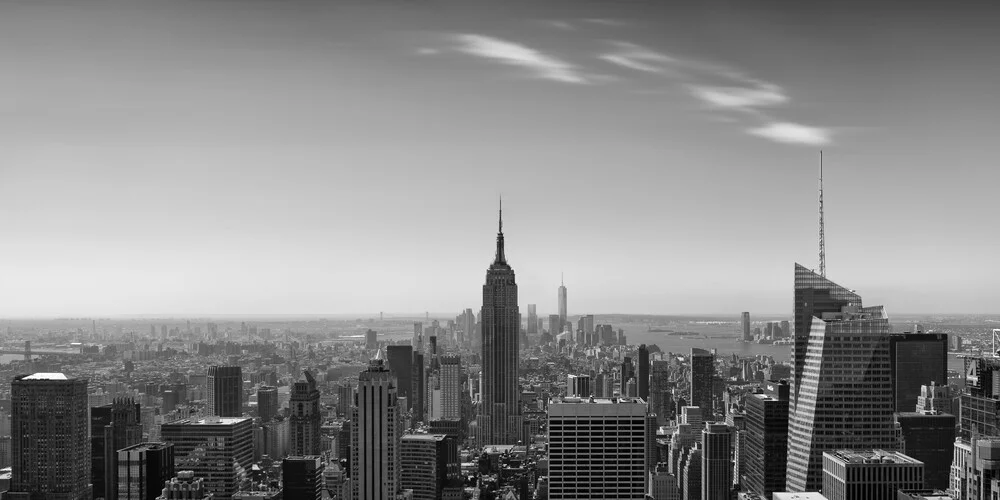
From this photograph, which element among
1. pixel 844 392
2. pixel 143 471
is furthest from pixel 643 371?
pixel 143 471

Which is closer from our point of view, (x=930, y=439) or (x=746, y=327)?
(x=930, y=439)

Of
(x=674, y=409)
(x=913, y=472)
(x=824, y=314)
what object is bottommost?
(x=674, y=409)

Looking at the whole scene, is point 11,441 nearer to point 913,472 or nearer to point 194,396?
point 194,396

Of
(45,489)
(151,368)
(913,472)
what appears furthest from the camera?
(151,368)

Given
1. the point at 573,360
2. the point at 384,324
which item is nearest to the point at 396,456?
the point at 384,324

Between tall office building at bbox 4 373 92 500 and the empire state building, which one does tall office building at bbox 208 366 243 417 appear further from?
the empire state building

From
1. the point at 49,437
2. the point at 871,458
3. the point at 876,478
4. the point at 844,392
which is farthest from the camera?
the point at 49,437

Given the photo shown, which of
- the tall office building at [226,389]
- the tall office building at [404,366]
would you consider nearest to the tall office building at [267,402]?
the tall office building at [226,389]

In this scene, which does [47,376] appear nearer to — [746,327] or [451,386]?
[451,386]
